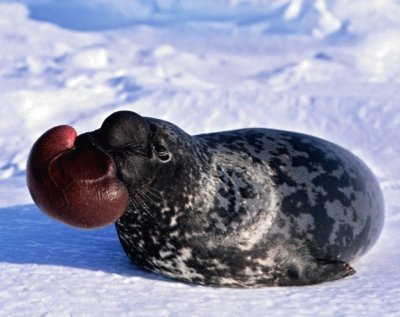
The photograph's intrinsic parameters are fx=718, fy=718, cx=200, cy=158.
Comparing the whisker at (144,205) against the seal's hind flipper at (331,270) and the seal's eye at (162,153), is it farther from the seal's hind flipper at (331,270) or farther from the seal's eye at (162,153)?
the seal's hind flipper at (331,270)

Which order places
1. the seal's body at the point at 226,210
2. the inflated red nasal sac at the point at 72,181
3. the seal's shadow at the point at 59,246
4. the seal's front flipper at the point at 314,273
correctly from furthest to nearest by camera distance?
the seal's shadow at the point at 59,246
the seal's front flipper at the point at 314,273
the seal's body at the point at 226,210
the inflated red nasal sac at the point at 72,181

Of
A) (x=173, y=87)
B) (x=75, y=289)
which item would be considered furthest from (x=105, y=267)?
(x=173, y=87)

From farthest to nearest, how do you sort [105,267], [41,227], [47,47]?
1. [47,47]
2. [41,227]
3. [105,267]

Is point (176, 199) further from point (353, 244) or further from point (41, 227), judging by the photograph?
point (41, 227)

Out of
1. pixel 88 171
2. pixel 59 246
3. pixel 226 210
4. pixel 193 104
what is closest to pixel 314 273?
pixel 226 210

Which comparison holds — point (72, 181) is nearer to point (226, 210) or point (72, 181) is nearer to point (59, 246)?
point (226, 210)

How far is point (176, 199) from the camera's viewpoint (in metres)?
2.54

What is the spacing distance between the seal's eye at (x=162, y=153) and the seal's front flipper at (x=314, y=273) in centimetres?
62

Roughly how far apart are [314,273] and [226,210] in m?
0.41

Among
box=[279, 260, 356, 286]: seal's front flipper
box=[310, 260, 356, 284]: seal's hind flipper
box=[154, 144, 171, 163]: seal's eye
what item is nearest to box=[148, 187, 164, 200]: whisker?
box=[154, 144, 171, 163]: seal's eye

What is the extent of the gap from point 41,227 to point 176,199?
106 centimetres

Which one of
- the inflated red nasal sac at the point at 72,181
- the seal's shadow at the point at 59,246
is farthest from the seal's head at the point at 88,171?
the seal's shadow at the point at 59,246

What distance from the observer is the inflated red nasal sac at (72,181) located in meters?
2.20

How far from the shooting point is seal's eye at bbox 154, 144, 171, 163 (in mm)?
2490
